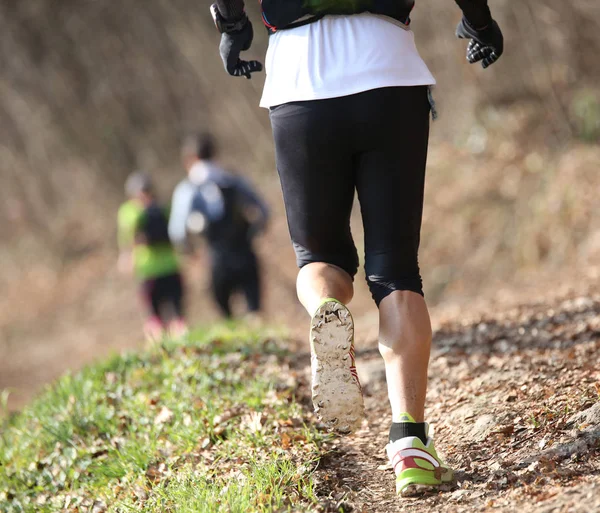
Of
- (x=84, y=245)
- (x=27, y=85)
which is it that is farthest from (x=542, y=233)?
(x=27, y=85)

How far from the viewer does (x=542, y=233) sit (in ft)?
26.9

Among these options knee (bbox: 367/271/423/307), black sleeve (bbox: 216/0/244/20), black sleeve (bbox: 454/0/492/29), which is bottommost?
knee (bbox: 367/271/423/307)

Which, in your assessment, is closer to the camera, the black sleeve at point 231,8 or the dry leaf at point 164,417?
the black sleeve at point 231,8

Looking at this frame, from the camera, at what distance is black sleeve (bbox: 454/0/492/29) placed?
2.79m

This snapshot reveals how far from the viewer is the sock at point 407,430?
2.62 meters

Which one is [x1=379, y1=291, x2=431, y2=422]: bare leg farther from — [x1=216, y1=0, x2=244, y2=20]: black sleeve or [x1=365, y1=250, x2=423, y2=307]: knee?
[x1=216, y1=0, x2=244, y2=20]: black sleeve

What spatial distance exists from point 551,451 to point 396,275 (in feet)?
2.75

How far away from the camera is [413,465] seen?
2600mm

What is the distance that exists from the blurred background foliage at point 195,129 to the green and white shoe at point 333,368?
17.1ft

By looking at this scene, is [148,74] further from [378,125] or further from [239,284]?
[378,125]

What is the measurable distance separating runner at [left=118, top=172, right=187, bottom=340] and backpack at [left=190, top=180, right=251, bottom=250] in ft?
4.07

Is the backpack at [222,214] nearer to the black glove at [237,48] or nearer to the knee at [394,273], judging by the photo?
the black glove at [237,48]

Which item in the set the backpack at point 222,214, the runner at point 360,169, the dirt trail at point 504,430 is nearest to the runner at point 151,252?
the backpack at point 222,214

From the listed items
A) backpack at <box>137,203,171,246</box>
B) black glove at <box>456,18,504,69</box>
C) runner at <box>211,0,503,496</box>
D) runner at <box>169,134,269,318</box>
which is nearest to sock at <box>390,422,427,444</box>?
runner at <box>211,0,503,496</box>
